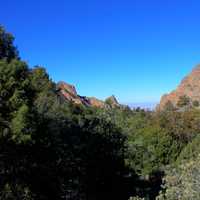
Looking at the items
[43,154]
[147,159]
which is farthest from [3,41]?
[147,159]

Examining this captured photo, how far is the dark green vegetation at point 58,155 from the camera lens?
18.7m

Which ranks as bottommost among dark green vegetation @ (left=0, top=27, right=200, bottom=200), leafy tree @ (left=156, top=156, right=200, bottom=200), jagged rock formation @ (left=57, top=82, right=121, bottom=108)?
leafy tree @ (left=156, top=156, right=200, bottom=200)

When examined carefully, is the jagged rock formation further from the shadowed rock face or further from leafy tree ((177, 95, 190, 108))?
leafy tree ((177, 95, 190, 108))

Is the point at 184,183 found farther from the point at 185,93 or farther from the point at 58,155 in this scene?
the point at 185,93

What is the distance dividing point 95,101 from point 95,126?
126 metres

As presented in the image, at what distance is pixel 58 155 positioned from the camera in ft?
84.6

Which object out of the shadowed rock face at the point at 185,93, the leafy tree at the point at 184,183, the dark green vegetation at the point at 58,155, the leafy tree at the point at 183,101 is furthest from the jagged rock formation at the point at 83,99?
the leafy tree at the point at 184,183

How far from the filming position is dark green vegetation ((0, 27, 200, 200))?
18.7 metres

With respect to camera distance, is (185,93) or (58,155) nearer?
(58,155)

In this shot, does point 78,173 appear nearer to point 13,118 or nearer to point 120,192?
point 120,192

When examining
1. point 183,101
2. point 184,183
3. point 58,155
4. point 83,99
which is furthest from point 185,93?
point 184,183

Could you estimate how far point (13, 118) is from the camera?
18.9 m

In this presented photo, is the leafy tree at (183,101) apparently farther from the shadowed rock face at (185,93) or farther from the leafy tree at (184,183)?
the leafy tree at (184,183)

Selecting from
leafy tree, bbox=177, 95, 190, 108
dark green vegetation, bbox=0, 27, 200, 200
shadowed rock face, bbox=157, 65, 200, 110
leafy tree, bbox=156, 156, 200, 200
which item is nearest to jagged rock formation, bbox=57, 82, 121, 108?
shadowed rock face, bbox=157, 65, 200, 110
